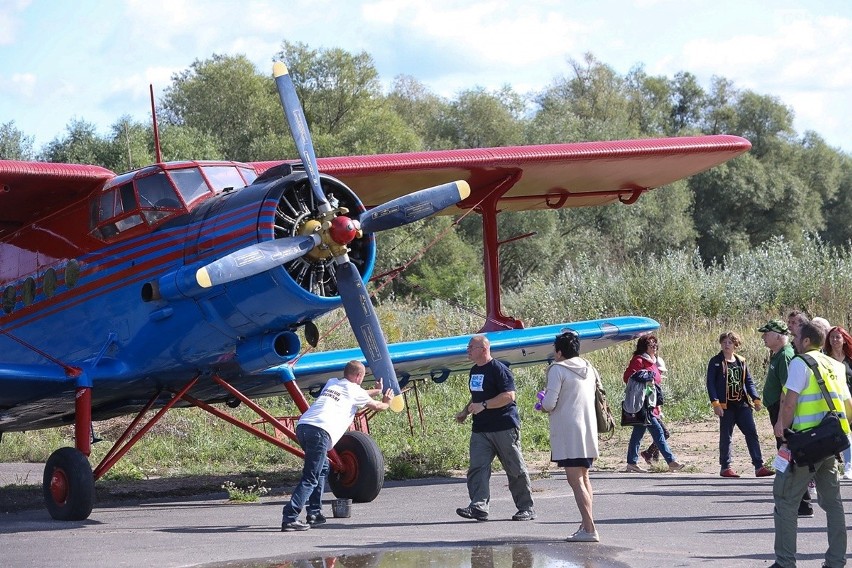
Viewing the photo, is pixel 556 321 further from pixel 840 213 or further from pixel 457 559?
pixel 840 213

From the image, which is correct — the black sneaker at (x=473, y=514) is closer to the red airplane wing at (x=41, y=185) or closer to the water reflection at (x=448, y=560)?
the water reflection at (x=448, y=560)

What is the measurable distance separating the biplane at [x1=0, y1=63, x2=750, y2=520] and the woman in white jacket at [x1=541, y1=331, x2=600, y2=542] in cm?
217

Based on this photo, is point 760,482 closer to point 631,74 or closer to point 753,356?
point 753,356

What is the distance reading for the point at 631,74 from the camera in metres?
71.6

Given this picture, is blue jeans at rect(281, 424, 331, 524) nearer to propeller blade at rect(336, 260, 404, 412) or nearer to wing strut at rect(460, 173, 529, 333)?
propeller blade at rect(336, 260, 404, 412)

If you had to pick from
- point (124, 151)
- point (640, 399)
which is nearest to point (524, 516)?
point (640, 399)

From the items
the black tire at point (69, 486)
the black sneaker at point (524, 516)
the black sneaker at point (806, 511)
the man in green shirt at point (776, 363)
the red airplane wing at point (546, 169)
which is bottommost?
the black sneaker at point (806, 511)

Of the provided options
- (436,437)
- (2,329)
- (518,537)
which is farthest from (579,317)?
(518,537)

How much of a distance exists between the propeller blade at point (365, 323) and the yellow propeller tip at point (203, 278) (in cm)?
121

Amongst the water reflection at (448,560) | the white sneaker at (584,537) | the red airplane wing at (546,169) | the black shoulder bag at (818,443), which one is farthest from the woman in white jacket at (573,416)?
the red airplane wing at (546,169)

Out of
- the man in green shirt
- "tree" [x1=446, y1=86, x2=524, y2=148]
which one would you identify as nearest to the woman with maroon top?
the man in green shirt

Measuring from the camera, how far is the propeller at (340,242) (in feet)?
29.0

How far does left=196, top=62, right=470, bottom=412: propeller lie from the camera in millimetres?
8828

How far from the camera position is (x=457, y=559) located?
6891mm
